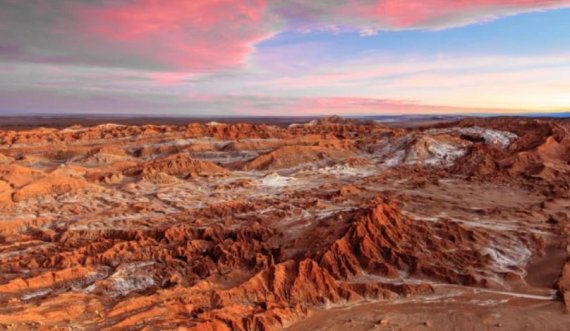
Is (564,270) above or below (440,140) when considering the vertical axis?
below

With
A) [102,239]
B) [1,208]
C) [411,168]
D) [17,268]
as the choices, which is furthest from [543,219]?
[1,208]

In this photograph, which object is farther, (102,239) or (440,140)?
(440,140)

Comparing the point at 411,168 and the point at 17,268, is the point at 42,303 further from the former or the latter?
the point at 411,168

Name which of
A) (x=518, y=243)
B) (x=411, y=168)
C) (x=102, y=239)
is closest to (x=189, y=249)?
(x=102, y=239)

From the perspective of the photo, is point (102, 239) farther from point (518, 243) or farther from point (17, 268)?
point (518, 243)

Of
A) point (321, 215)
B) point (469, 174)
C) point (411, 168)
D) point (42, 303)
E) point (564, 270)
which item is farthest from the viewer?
point (411, 168)

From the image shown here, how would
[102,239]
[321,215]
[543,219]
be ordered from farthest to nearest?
[543,219]
[321,215]
[102,239]
